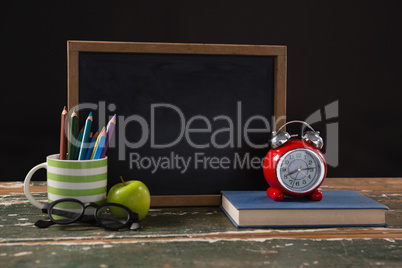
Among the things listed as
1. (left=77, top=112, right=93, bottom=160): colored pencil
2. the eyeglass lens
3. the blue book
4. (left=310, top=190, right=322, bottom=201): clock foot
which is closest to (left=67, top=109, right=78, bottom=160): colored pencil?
(left=77, top=112, right=93, bottom=160): colored pencil

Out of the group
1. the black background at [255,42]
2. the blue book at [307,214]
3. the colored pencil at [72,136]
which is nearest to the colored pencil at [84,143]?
the colored pencil at [72,136]

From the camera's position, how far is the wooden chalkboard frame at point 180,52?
0.92 m

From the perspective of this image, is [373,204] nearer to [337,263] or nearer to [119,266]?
[337,263]

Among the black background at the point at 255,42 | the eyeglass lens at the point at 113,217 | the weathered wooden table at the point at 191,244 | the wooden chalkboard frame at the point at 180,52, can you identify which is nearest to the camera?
the weathered wooden table at the point at 191,244

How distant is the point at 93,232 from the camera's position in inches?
29.2

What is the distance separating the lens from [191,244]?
0.68 metres

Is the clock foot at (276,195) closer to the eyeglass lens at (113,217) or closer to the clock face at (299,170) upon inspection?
the clock face at (299,170)

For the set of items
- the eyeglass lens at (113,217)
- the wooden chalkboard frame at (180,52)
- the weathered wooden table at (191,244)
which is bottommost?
the weathered wooden table at (191,244)

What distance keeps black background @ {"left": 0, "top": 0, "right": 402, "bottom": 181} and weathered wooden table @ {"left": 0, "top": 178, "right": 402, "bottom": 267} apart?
72cm

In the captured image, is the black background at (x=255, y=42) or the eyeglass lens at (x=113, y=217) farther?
the black background at (x=255, y=42)

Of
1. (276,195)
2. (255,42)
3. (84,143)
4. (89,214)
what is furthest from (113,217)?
(255,42)

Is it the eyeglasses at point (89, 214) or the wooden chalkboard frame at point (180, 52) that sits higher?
the wooden chalkboard frame at point (180, 52)

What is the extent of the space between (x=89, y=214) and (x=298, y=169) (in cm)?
44

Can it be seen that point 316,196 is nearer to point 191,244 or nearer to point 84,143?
point 191,244
